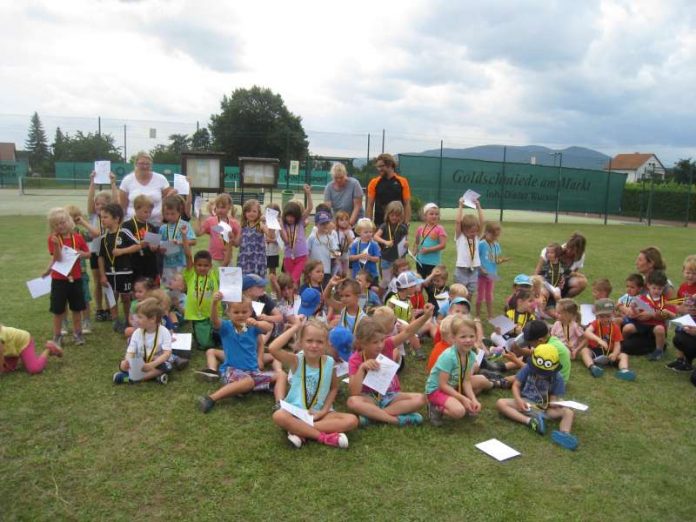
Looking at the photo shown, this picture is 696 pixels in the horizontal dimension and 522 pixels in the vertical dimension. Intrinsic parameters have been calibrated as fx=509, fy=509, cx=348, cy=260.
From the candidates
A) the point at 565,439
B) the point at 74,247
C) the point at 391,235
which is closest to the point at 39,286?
the point at 74,247

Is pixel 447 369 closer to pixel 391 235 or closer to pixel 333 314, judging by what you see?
pixel 333 314

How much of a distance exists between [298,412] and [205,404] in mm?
919

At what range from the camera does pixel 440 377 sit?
4023 mm

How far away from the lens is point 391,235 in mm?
6594

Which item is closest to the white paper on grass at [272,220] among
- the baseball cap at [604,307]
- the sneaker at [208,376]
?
the sneaker at [208,376]

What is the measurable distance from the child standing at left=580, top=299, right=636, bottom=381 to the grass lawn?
0.52 metres

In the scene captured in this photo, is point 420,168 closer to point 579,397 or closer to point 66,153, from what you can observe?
point 579,397

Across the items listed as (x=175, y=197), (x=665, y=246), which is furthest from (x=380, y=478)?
(x=665, y=246)

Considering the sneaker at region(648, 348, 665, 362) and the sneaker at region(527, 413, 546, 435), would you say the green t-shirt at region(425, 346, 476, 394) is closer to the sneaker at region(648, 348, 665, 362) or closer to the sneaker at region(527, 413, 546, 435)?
the sneaker at region(527, 413, 546, 435)

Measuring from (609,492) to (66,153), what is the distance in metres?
31.6

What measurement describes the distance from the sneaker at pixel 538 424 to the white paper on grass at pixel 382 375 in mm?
1140

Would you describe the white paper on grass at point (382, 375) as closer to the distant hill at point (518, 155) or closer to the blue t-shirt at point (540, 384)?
the blue t-shirt at point (540, 384)

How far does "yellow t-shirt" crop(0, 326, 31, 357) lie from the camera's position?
4.48 m

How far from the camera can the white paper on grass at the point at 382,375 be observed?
3785 millimetres
